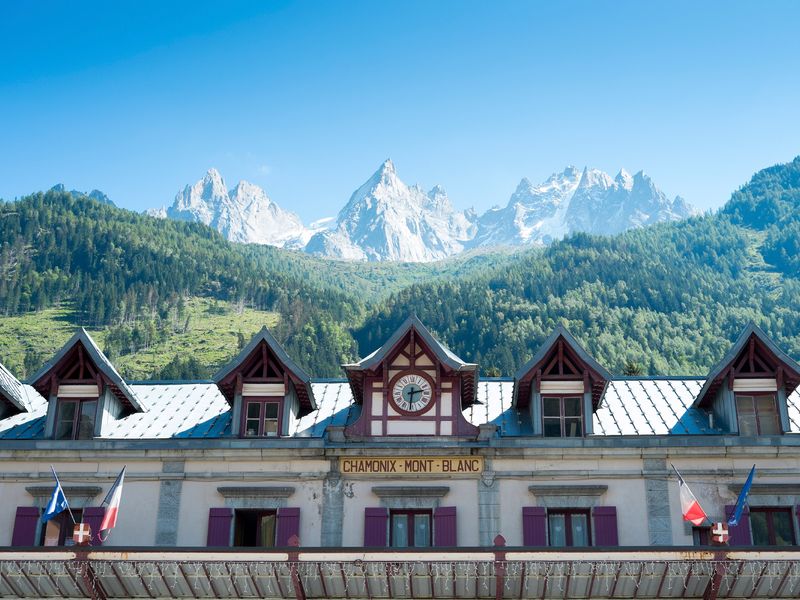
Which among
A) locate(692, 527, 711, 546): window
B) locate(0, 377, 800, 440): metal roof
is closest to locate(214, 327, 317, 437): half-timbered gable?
locate(0, 377, 800, 440): metal roof

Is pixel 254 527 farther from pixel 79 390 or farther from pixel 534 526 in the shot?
pixel 534 526

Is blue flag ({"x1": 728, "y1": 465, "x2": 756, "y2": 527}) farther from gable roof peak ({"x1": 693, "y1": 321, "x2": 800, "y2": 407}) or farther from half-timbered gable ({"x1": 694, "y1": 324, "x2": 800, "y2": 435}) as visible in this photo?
gable roof peak ({"x1": 693, "y1": 321, "x2": 800, "y2": 407})

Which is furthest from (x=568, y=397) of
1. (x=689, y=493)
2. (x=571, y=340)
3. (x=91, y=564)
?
(x=91, y=564)

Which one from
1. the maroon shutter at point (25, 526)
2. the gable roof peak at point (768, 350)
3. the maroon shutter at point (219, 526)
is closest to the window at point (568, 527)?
the gable roof peak at point (768, 350)

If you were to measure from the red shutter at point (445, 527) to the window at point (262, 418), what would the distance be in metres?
6.08

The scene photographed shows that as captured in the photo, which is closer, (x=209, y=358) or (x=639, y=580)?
(x=639, y=580)

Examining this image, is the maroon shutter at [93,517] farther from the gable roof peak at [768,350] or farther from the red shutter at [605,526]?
the gable roof peak at [768,350]

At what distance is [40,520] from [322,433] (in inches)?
377

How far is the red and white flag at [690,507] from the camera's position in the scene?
95.4 feet

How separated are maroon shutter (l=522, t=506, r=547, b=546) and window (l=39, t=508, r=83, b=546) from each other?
1441 centimetres

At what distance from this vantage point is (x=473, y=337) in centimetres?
19300

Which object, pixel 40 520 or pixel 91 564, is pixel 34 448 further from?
pixel 91 564

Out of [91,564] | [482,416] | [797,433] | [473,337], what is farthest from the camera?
[473,337]

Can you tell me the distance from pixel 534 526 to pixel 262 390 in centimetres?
1005
